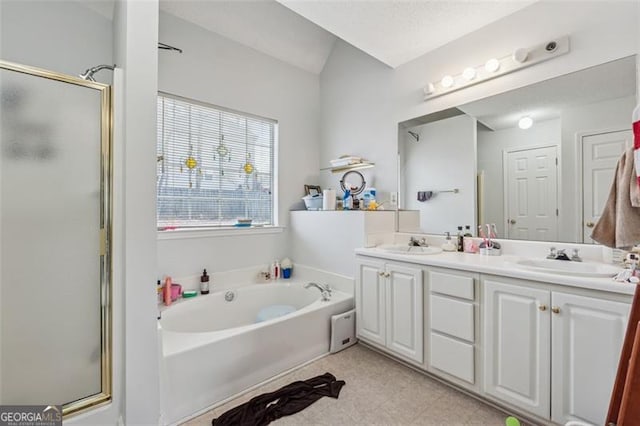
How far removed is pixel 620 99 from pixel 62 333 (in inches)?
130

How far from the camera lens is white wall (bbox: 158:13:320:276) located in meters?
2.48

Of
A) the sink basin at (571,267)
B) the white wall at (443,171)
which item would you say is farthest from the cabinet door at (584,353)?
the white wall at (443,171)

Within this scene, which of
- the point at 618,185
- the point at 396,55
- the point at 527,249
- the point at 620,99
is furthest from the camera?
the point at 396,55

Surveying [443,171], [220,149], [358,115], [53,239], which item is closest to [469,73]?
[443,171]

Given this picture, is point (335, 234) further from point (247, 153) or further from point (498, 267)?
point (498, 267)

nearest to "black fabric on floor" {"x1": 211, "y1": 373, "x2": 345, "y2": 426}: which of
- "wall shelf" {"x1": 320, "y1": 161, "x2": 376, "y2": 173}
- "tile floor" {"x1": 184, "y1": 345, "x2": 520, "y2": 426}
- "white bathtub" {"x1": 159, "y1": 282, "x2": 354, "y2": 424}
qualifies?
"tile floor" {"x1": 184, "y1": 345, "x2": 520, "y2": 426}

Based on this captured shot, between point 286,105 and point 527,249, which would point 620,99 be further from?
point 286,105

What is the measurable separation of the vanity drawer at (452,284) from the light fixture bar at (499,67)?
1561 mm

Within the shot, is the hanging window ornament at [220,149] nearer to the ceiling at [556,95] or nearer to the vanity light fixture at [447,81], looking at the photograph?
the vanity light fixture at [447,81]

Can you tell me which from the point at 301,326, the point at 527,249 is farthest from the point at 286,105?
the point at 527,249

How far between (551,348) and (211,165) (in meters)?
2.90

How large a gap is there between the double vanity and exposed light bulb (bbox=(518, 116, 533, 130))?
37.3 inches

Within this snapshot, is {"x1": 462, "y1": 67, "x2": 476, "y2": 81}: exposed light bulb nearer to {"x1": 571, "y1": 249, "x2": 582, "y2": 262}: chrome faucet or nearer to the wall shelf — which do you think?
the wall shelf

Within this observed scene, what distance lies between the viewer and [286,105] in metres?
3.26
